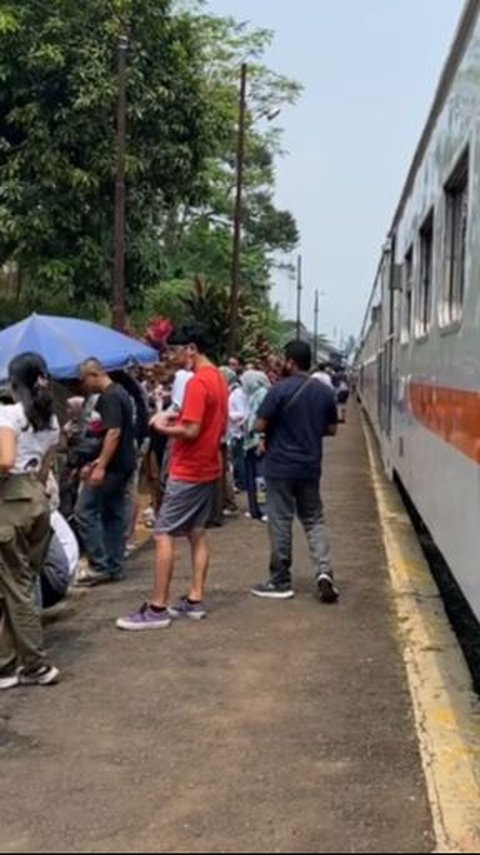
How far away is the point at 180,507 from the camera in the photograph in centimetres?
690

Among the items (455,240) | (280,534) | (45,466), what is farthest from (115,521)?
(455,240)

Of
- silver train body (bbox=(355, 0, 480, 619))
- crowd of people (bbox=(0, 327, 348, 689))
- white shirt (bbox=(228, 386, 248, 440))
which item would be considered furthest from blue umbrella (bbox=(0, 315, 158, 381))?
silver train body (bbox=(355, 0, 480, 619))

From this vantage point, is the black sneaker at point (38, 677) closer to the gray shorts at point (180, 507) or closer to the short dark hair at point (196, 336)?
the gray shorts at point (180, 507)

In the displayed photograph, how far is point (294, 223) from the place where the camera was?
64750mm

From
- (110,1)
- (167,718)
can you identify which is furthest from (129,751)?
(110,1)

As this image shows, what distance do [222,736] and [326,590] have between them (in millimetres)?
2652

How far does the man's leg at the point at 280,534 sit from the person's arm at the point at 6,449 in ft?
8.32

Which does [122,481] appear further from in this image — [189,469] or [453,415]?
[453,415]

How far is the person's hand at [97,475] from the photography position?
318 inches

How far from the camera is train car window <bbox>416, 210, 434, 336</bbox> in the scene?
7762 millimetres

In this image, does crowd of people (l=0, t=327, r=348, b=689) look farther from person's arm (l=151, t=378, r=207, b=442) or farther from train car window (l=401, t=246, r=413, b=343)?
train car window (l=401, t=246, r=413, b=343)

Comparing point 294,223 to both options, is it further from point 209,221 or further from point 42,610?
point 42,610

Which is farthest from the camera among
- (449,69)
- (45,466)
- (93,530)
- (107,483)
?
(93,530)

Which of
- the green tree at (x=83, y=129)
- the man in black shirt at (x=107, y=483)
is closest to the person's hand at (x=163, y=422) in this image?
the man in black shirt at (x=107, y=483)
